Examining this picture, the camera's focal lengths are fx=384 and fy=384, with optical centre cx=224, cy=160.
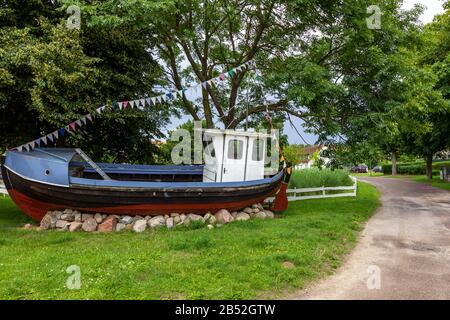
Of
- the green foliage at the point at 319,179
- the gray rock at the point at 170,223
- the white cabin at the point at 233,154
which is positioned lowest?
the gray rock at the point at 170,223

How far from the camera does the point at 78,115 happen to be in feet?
39.1

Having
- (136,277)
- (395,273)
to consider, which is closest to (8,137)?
(136,277)

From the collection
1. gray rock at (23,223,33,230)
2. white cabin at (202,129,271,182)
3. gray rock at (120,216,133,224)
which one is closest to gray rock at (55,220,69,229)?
gray rock at (23,223,33,230)

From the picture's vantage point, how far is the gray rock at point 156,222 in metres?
11.5

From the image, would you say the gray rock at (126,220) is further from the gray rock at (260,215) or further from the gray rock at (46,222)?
the gray rock at (260,215)

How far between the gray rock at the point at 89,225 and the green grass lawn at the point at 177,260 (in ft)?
1.99

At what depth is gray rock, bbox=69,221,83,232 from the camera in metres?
11.3

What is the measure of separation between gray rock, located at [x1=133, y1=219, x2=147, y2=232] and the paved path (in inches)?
232

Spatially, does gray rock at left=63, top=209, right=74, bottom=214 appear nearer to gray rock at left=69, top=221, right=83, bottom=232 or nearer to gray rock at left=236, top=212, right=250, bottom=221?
gray rock at left=69, top=221, right=83, bottom=232

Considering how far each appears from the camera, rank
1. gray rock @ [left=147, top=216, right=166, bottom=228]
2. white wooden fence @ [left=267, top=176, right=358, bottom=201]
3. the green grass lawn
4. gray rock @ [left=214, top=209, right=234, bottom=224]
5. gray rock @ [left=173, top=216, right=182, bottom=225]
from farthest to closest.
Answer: white wooden fence @ [left=267, top=176, right=358, bottom=201] → gray rock @ [left=214, top=209, right=234, bottom=224] → gray rock @ [left=173, top=216, right=182, bottom=225] → gray rock @ [left=147, top=216, right=166, bottom=228] → the green grass lawn

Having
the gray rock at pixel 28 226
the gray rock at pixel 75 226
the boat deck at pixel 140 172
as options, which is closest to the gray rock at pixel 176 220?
the boat deck at pixel 140 172

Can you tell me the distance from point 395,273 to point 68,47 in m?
10.7
